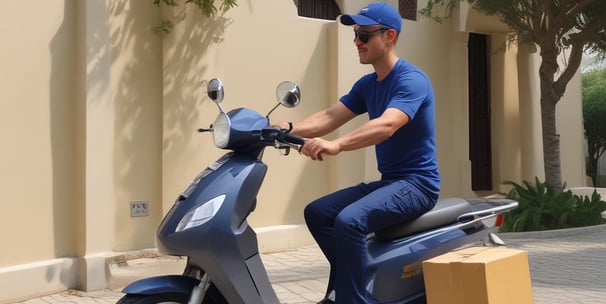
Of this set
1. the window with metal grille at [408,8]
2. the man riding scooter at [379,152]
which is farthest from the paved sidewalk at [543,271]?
the window with metal grille at [408,8]

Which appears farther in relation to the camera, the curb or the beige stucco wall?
the curb

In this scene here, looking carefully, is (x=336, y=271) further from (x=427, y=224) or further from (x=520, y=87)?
(x=520, y=87)

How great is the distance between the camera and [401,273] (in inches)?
142

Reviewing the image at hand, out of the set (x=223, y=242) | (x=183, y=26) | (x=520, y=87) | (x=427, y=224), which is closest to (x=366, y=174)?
(x=183, y=26)

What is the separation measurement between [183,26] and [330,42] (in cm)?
207

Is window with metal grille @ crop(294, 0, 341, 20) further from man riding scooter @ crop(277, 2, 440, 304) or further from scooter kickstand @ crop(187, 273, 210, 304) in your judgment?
scooter kickstand @ crop(187, 273, 210, 304)

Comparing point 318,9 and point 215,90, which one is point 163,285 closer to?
point 215,90

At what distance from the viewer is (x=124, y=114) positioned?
6637 millimetres

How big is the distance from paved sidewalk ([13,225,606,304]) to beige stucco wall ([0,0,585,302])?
1.09ft

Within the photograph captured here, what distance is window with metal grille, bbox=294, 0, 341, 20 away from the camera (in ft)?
29.4

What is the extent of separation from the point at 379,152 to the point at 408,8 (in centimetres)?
651

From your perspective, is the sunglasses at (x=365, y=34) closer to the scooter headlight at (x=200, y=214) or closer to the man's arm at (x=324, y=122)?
the man's arm at (x=324, y=122)

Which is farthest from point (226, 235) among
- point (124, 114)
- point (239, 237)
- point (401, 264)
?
point (124, 114)

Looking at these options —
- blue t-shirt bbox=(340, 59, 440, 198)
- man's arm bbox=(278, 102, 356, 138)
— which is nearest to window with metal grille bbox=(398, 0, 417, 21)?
man's arm bbox=(278, 102, 356, 138)
